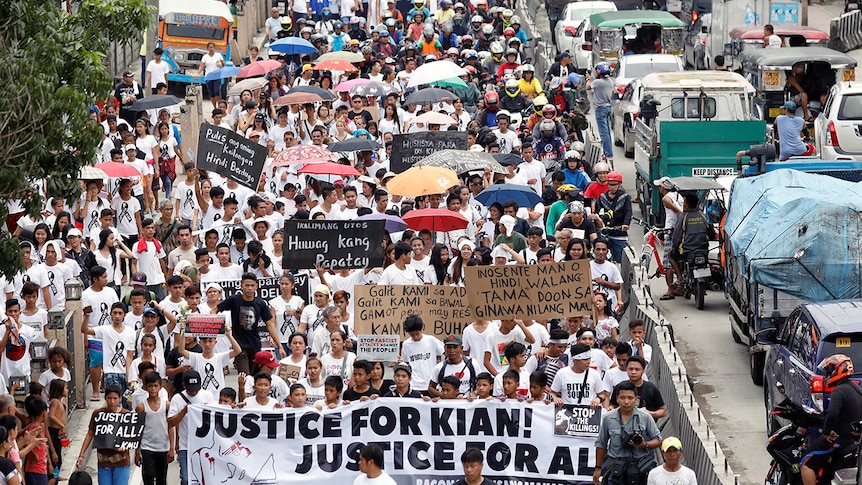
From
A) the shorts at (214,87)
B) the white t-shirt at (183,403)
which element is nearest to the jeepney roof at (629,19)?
the shorts at (214,87)

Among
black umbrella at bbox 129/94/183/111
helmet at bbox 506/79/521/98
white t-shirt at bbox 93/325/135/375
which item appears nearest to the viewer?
white t-shirt at bbox 93/325/135/375

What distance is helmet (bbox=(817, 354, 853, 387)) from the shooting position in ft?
46.8

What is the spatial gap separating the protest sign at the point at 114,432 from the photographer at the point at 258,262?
3.95m

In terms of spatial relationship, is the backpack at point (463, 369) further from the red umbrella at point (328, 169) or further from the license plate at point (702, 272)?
the license plate at point (702, 272)

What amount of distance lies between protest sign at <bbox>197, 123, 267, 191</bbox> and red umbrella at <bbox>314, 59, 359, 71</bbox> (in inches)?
379

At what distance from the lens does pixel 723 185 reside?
23188 mm

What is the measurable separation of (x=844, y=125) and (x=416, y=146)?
656cm

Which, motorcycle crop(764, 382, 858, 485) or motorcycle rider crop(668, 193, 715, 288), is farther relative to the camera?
motorcycle rider crop(668, 193, 715, 288)

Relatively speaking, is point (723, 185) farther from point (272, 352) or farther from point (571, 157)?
point (272, 352)

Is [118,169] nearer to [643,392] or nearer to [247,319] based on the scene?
[247,319]

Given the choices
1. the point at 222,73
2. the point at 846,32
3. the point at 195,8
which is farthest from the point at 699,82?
the point at 846,32

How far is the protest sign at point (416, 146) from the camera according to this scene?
77.2 ft

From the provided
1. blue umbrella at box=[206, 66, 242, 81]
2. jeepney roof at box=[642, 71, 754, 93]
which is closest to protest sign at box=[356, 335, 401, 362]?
jeepney roof at box=[642, 71, 754, 93]

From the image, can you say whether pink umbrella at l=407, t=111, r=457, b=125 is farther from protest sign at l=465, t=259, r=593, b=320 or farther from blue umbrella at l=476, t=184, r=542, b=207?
protest sign at l=465, t=259, r=593, b=320
